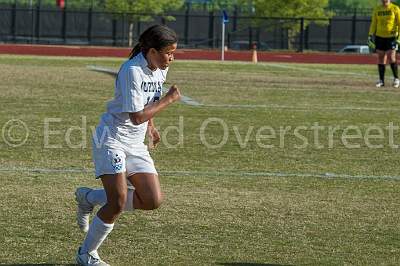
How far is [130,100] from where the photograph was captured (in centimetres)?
685

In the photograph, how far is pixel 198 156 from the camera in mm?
12461

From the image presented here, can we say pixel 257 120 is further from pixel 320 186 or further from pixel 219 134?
pixel 320 186

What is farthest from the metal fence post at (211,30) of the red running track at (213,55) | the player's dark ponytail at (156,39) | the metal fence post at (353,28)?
the player's dark ponytail at (156,39)

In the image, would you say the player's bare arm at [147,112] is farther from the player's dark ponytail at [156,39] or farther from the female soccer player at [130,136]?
the player's dark ponytail at [156,39]

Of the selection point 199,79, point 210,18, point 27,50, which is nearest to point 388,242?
point 199,79

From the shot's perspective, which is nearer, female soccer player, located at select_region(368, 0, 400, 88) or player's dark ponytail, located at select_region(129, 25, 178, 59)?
player's dark ponytail, located at select_region(129, 25, 178, 59)

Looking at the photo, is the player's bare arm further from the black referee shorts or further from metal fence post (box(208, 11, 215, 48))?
metal fence post (box(208, 11, 215, 48))

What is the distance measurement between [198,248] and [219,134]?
7.20m

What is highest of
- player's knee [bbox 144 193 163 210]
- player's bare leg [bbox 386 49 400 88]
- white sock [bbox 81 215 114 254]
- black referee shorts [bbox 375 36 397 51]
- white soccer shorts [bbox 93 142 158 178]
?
white soccer shorts [bbox 93 142 158 178]

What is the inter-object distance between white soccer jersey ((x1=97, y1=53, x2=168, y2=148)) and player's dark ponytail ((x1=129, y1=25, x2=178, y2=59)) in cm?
6

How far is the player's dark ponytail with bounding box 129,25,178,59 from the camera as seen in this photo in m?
6.93

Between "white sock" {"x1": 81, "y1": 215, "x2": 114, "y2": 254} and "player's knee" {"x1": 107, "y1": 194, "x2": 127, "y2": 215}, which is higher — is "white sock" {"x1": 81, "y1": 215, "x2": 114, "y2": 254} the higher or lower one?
the lower one

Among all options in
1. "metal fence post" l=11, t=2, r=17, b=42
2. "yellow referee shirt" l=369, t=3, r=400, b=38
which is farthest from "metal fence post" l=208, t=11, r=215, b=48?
"yellow referee shirt" l=369, t=3, r=400, b=38

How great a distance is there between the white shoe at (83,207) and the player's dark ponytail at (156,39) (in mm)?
1086
